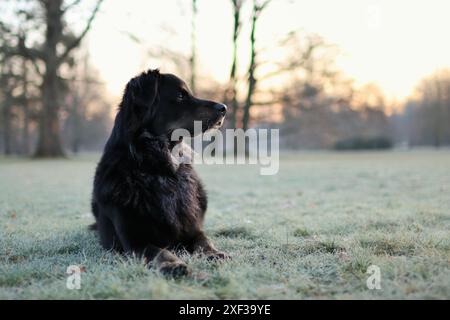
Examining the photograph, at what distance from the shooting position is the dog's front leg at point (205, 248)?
3277 millimetres

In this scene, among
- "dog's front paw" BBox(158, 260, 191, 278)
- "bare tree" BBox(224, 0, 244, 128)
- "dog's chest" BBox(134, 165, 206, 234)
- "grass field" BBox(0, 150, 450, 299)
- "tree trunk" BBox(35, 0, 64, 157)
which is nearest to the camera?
"grass field" BBox(0, 150, 450, 299)

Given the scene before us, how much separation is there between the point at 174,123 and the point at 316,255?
1.84 m

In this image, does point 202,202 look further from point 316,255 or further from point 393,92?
point 393,92

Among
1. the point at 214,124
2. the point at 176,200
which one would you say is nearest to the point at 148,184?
the point at 176,200

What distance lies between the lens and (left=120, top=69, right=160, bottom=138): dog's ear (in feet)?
12.0

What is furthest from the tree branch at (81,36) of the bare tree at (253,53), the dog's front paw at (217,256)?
the dog's front paw at (217,256)

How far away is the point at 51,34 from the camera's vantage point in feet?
84.3

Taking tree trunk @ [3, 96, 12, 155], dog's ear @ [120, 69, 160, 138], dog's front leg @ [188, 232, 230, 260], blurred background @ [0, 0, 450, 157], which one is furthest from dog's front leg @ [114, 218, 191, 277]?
tree trunk @ [3, 96, 12, 155]

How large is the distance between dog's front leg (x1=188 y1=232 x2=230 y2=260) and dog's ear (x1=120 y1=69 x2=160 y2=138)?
1.09 m

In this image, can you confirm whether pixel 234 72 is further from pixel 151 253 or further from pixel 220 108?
pixel 151 253

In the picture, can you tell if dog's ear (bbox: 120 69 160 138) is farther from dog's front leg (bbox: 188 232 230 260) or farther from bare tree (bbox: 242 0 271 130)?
bare tree (bbox: 242 0 271 130)

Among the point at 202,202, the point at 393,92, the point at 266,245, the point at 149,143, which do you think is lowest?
the point at 266,245

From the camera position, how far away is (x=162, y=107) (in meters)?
4.01
